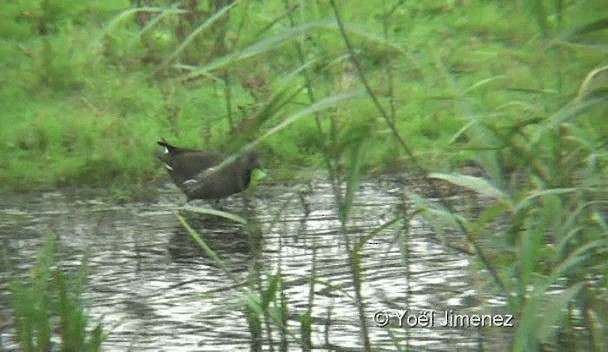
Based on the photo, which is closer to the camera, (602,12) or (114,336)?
(602,12)

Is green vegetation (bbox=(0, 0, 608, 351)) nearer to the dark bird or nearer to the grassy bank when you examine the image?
the grassy bank

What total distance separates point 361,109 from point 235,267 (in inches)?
72.9

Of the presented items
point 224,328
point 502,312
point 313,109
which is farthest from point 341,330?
point 313,109

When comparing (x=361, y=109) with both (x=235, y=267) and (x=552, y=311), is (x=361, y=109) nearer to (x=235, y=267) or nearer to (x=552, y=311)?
(x=235, y=267)

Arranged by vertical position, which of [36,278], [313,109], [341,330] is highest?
[313,109]

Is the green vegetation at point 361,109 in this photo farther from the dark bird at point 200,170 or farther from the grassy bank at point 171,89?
the dark bird at point 200,170

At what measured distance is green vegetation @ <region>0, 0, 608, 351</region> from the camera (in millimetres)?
3908

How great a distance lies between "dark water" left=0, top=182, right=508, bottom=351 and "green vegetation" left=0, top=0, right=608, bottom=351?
0.19m

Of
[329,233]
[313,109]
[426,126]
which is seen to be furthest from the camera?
[426,126]

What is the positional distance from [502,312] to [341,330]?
79cm

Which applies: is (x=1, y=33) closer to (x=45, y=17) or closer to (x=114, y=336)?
(x=45, y=17)

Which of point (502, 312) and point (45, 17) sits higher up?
point (45, 17)

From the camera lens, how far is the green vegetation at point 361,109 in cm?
391

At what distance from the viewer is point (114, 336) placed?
535cm
